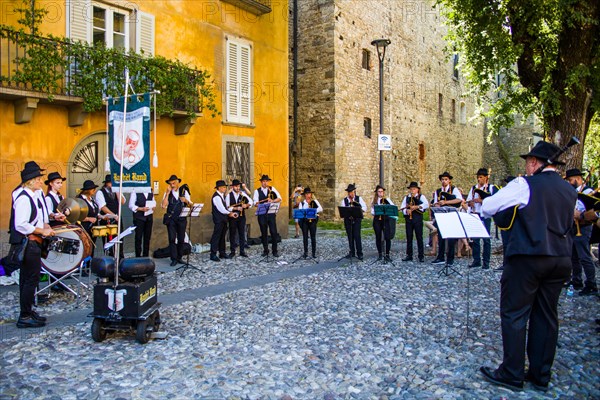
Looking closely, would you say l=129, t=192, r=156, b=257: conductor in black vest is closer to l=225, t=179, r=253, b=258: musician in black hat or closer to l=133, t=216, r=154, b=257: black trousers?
l=133, t=216, r=154, b=257: black trousers

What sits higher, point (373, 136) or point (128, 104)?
point (373, 136)

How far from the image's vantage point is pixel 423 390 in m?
4.58

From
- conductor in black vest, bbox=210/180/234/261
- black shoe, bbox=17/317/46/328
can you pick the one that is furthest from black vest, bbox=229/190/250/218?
black shoe, bbox=17/317/46/328

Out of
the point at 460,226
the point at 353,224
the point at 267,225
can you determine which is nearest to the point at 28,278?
the point at 460,226

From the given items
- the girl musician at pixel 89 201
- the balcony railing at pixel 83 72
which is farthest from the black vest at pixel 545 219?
the balcony railing at pixel 83 72

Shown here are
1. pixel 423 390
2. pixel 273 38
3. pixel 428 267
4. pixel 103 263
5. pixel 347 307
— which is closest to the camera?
pixel 423 390

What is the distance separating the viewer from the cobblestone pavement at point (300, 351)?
4.59 metres

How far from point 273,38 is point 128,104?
35.3 feet

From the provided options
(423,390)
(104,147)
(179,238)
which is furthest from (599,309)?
(104,147)

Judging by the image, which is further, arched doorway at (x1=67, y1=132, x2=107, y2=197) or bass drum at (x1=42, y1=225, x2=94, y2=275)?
arched doorway at (x1=67, y1=132, x2=107, y2=197)

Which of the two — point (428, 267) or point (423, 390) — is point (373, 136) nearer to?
point (428, 267)

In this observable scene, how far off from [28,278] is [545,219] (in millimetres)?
6023

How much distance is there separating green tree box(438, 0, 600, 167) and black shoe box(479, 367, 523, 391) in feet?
28.0

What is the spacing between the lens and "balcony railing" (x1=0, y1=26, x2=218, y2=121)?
1003 centimetres
